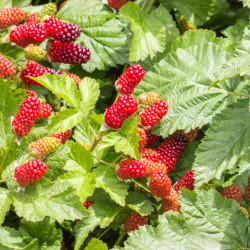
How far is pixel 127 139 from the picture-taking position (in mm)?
2129

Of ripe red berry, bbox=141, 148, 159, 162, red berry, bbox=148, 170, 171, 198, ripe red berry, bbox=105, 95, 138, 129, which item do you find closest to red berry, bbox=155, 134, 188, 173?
ripe red berry, bbox=141, 148, 159, 162

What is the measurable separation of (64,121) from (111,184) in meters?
0.42

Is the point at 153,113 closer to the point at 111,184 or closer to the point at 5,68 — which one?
the point at 111,184

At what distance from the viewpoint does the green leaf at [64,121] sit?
2.17m

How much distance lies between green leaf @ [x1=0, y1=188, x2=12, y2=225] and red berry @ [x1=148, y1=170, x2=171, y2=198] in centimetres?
73

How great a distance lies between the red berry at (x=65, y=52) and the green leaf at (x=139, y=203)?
89cm

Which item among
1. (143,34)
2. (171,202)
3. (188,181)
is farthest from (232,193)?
(143,34)

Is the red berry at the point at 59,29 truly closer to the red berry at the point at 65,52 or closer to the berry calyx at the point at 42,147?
the red berry at the point at 65,52

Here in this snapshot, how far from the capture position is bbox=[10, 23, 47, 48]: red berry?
7.74 ft

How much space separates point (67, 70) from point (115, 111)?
0.99 meters

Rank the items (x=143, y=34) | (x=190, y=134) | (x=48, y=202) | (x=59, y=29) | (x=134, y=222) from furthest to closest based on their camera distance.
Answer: (x=143, y=34), (x=190, y=134), (x=59, y=29), (x=134, y=222), (x=48, y=202)

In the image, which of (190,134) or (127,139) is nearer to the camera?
(127,139)

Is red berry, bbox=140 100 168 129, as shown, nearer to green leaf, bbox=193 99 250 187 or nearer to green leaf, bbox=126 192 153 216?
green leaf, bbox=193 99 250 187

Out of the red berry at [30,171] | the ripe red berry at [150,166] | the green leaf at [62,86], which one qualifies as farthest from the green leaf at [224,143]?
the red berry at [30,171]
